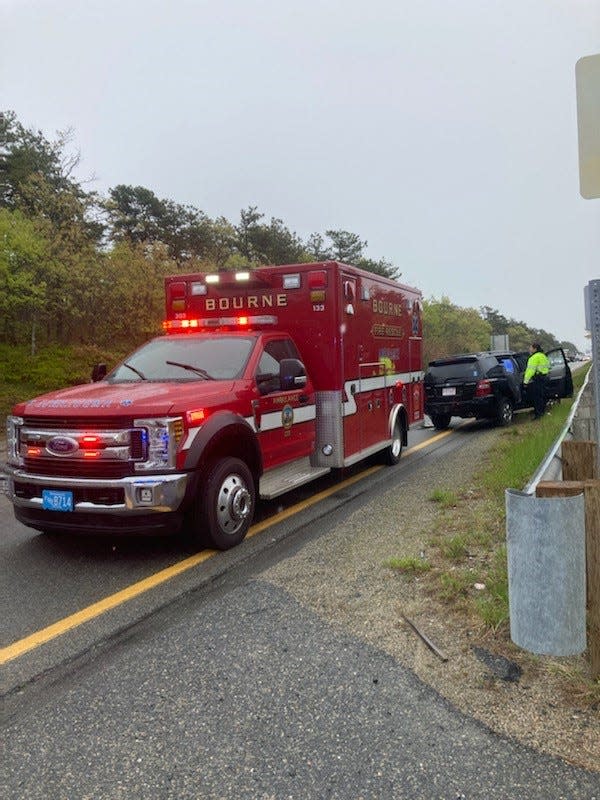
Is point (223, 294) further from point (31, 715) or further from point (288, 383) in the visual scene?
point (31, 715)

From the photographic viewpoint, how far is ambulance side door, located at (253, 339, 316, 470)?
6.05 metres

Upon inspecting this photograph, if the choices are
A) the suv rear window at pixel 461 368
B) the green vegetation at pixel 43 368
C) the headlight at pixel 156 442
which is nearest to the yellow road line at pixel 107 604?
the headlight at pixel 156 442

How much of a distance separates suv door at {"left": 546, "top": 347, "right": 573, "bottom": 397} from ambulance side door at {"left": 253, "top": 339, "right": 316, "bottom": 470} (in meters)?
10.3

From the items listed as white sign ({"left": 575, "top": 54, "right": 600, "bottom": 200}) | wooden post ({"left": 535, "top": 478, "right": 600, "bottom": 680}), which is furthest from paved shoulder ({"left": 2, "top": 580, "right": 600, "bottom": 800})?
white sign ({"left": 575, "top": 54, "right": 600, "bottom": 200})

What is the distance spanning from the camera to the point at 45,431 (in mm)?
4949

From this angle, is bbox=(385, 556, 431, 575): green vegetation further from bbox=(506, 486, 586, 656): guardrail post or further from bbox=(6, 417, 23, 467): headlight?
bbox=(6, 417, 23, 467): headlight

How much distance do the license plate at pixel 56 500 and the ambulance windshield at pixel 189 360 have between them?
60.4 inches

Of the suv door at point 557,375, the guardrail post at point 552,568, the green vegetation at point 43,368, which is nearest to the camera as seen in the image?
the guardrail post at point 552,568

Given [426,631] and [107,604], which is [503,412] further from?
[107,604]

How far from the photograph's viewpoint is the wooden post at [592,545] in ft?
9.32

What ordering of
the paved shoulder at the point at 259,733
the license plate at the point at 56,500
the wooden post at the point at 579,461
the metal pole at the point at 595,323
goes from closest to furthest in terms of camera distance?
1. the paved shoulder at the point at 259,733
2. the metal pole at the point at 595,323
3. the wooden post at the point at 579,461
4. the license plate at the point at 56,500

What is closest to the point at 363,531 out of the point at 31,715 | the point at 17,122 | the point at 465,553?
the point at 465,553

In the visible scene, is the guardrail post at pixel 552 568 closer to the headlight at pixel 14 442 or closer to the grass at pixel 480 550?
the grass at pixel 480 550

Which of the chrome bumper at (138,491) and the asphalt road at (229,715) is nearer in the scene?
the asphalt road at (229,715)
